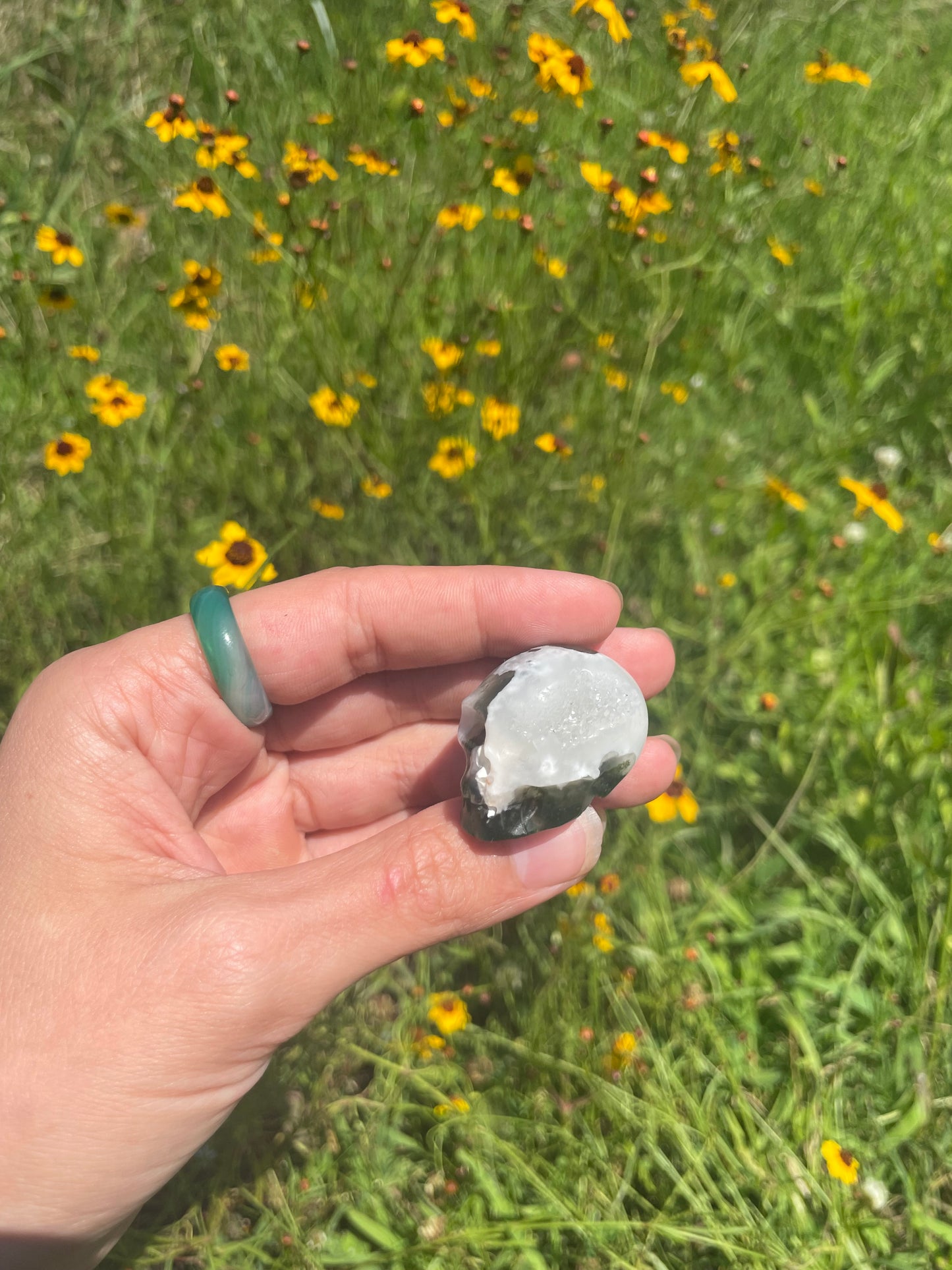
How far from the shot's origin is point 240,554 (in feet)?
5.24

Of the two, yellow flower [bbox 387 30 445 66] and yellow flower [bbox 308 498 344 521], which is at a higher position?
yellow flower [bbox 387 30 445 66]

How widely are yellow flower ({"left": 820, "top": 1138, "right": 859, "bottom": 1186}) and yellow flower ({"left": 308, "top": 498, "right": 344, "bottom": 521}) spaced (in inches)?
56.9

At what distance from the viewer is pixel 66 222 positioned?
7.44ft

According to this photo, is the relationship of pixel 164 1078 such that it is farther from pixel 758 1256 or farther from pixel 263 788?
pixel 758 1256

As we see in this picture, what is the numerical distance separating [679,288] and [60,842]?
1.94 meters

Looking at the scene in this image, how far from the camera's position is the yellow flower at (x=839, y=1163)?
1.26 m

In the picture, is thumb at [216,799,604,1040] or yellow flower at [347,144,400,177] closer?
thumb at [216,799,604,1040]

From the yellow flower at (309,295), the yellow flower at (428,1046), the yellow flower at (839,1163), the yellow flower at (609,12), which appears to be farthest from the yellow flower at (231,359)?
the yellow flower at (839,1163)

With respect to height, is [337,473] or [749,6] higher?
[749,6]

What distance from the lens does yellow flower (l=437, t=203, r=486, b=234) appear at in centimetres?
176

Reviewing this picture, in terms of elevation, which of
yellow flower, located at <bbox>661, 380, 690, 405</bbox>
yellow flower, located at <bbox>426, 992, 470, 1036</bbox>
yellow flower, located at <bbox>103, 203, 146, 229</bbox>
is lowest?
yellow flower, located at <bbox>426, 992, 470, 1036</bbox>

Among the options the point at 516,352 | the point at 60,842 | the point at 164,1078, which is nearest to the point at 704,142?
the point at 516,352

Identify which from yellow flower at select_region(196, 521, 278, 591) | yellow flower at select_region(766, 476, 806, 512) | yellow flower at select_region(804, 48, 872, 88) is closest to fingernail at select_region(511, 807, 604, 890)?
yellow flower at select_region(196, 521, 278, 591)

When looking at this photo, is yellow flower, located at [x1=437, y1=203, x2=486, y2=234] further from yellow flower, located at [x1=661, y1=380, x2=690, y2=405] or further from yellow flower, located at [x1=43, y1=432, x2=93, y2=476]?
yellow flower, located at [x1=43, y1=432, x2=93, y2=476]
